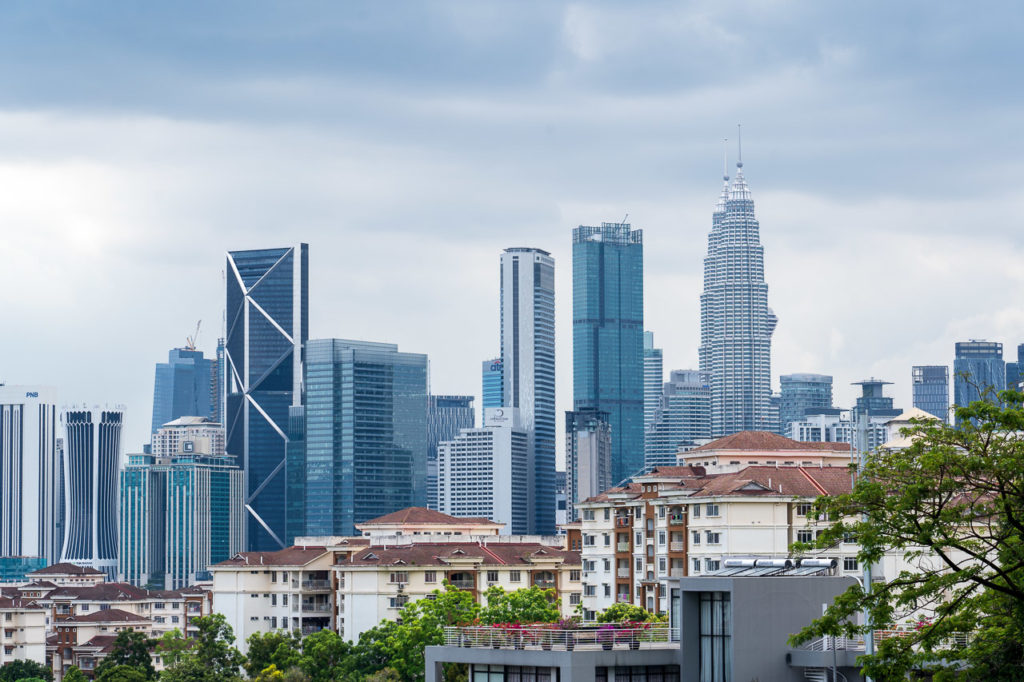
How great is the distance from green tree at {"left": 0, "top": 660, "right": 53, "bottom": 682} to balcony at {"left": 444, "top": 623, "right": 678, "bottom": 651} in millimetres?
119356

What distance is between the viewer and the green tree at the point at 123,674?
15050 centimetres

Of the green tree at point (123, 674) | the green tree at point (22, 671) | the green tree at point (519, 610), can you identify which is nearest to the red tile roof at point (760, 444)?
the green tree at point (519, 610)

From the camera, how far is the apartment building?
396ft

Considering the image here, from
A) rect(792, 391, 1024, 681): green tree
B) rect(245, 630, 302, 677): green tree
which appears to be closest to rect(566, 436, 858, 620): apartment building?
rect(245, 630, 302, 677): green tree

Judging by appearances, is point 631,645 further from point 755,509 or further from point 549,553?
point 549,553

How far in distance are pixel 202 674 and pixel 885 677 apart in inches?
3854

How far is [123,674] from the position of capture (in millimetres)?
151375

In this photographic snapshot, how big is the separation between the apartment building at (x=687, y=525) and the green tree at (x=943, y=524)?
68564mm

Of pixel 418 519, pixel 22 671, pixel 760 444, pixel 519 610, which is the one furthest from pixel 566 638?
pixel 418 519

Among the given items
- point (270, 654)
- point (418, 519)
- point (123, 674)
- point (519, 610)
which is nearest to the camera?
point (519, 610)

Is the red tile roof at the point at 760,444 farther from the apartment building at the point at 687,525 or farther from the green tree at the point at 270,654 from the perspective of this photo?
the green tree at the point at 270,654

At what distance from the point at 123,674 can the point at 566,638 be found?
10020 centimetres

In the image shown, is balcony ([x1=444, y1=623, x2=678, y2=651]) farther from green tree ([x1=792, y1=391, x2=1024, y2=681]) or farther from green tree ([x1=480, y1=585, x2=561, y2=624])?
green tree ([x1=480, y1=585, x2=561, y2=624])

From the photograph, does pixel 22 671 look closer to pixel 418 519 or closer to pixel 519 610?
pixel 418 519
